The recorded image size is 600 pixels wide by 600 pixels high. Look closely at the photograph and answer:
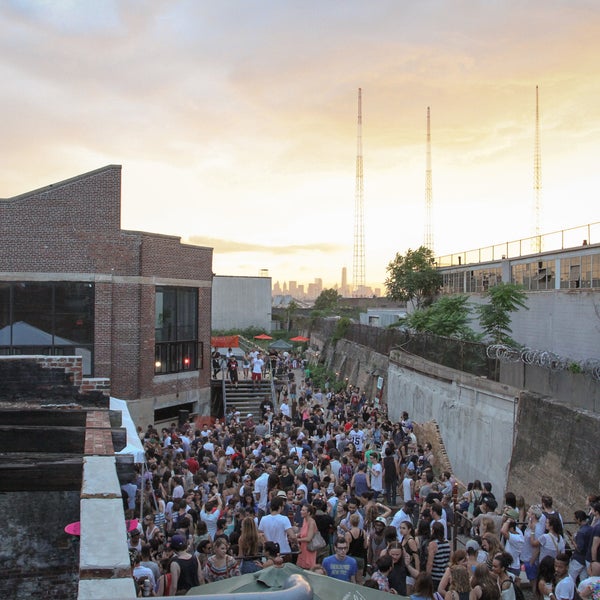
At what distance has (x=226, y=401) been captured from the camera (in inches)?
1112

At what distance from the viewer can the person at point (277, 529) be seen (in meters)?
8.88

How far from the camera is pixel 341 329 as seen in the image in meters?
43.9

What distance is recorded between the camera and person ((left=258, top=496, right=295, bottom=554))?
29.1 feet

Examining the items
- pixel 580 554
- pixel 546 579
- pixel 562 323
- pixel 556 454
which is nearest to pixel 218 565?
pixel 546 579

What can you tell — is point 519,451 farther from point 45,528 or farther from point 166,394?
point 166,394

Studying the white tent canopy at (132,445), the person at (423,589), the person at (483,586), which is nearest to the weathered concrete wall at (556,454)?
the person at (483,586)

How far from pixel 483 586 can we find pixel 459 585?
14.5 inches

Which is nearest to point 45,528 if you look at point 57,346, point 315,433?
point 315,433

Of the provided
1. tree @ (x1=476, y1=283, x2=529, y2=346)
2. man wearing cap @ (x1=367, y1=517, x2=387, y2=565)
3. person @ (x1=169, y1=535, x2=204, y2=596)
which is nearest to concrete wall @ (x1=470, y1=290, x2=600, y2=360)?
tree @ (x1=476, y1=283, x2=529, y2=346)

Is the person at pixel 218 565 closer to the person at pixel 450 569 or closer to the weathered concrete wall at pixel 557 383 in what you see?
the person at pixel 450 569

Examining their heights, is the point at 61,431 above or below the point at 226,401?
above

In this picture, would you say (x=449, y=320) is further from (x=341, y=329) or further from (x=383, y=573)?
(x=341, y=329)

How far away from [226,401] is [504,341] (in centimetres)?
Result: 1309

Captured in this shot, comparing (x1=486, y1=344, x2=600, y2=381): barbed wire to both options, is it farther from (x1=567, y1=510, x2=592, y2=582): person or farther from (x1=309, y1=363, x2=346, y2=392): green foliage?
(x1=309, y1=363, x2=346, y2=392): green foliage
